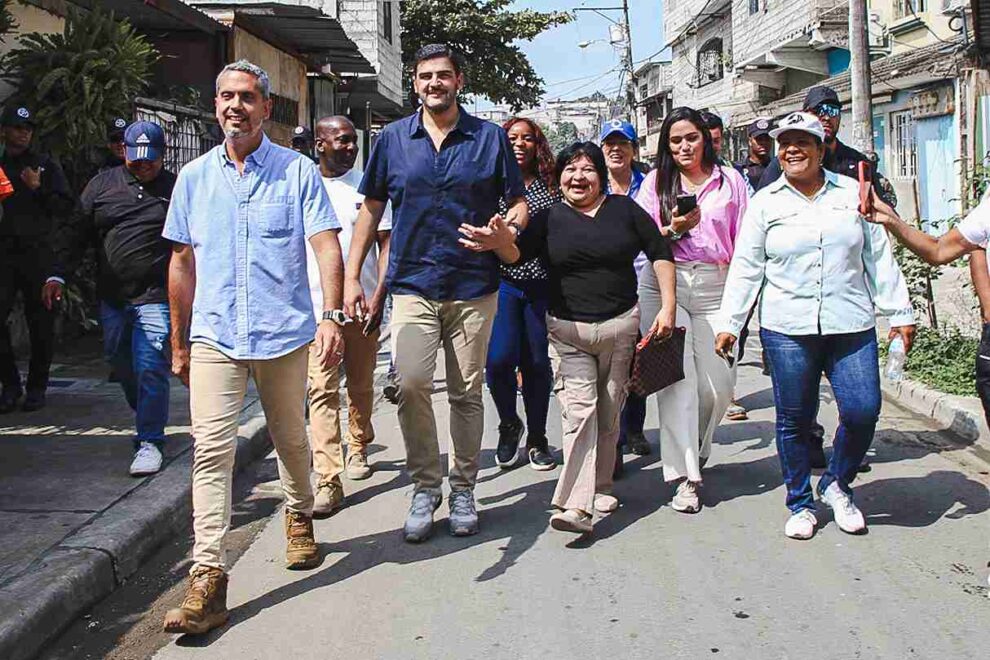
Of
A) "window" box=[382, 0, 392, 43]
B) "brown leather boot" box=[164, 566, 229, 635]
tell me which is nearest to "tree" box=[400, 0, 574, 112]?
"window" box=[382, 0, 392, 43]

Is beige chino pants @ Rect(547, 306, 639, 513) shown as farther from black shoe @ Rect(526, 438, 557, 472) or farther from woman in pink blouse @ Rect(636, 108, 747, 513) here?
black shoe @ Rect(526, 438, 557, 472)

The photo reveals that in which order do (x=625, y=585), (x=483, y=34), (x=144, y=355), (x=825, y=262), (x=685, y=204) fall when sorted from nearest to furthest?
(x=625, y=585) → (x=825, y=262) → (x=685, y=204) → (x=144, y=355) → (x=483, y=34)

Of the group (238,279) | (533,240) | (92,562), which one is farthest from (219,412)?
(533,240)

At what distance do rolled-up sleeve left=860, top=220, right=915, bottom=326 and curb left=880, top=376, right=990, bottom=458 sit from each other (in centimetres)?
200

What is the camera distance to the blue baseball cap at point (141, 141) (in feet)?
19.0

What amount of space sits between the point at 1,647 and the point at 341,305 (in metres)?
1.69

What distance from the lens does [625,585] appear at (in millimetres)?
4430

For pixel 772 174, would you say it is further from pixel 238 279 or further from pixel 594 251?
pixel 238 279

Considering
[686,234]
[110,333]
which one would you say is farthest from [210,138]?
[686,234]

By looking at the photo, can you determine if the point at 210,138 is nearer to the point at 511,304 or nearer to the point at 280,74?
the point at 280,74

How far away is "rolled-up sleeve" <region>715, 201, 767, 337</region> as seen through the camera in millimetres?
4973

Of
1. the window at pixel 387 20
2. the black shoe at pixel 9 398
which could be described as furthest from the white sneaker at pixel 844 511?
the window at pixel 387 20

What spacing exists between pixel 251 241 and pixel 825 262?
2442 mm

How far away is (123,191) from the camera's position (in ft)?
19.8
